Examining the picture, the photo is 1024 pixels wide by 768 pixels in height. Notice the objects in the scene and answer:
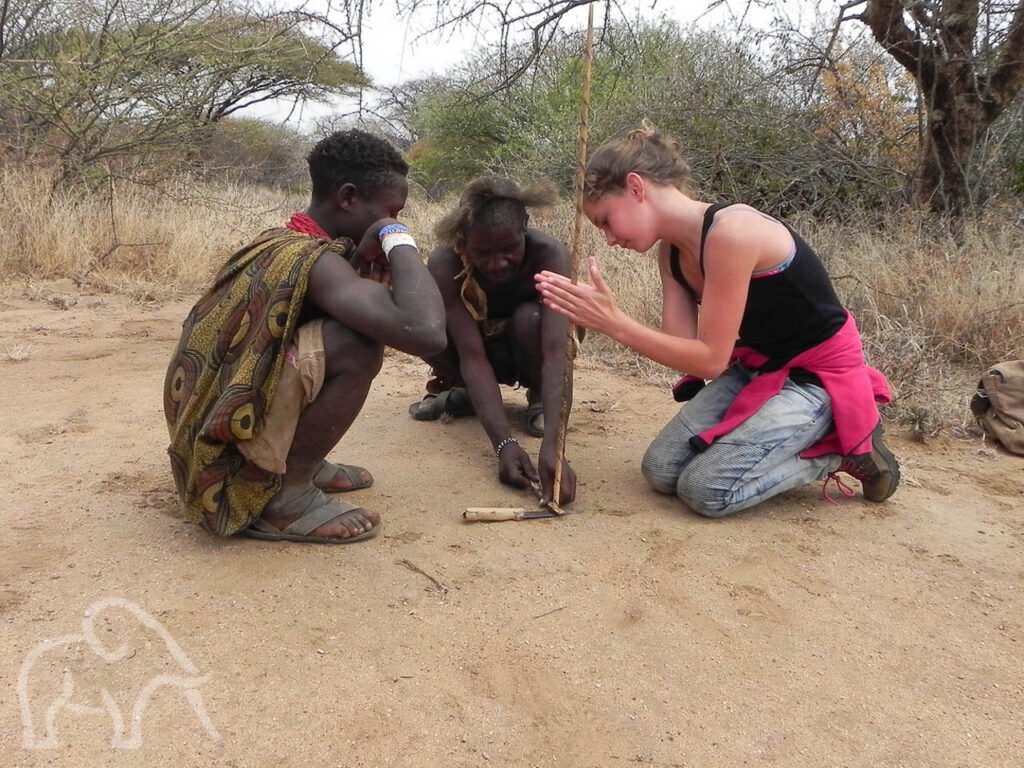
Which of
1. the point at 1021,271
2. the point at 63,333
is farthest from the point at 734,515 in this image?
the point at 63,333

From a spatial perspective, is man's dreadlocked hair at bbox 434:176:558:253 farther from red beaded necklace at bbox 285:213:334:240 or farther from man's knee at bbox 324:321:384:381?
man's knee at bbox 324:321:384:381

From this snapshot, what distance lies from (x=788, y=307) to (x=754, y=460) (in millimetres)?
467

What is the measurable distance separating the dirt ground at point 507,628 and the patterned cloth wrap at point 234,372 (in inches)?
6.4

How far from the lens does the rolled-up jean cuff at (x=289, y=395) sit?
6.75ft

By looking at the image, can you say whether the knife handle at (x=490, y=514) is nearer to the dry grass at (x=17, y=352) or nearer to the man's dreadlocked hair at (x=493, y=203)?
the man's dreadlocked hair at (x=493, y=203)

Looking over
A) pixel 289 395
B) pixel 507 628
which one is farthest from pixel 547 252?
pixel 507 628

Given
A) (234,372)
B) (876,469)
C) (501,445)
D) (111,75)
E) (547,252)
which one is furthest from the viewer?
(111,75)

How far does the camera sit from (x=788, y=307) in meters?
2.47

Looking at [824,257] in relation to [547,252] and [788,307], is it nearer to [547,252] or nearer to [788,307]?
[547,252]

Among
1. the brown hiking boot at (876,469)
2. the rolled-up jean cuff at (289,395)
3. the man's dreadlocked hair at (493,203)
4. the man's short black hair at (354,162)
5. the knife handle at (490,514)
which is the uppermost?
the man's short black hair at (354,162)

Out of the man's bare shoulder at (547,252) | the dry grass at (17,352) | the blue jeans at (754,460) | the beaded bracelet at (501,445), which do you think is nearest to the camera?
the blue jeans at (754,460)

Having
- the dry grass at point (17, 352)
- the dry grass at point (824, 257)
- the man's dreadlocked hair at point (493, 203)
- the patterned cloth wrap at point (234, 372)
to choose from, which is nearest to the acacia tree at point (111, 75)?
the dry grass at point (824, 257)

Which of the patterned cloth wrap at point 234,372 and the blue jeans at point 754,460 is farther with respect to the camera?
the blue jeans at point 754,460

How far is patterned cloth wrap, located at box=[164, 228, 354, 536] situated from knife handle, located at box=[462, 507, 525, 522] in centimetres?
54
